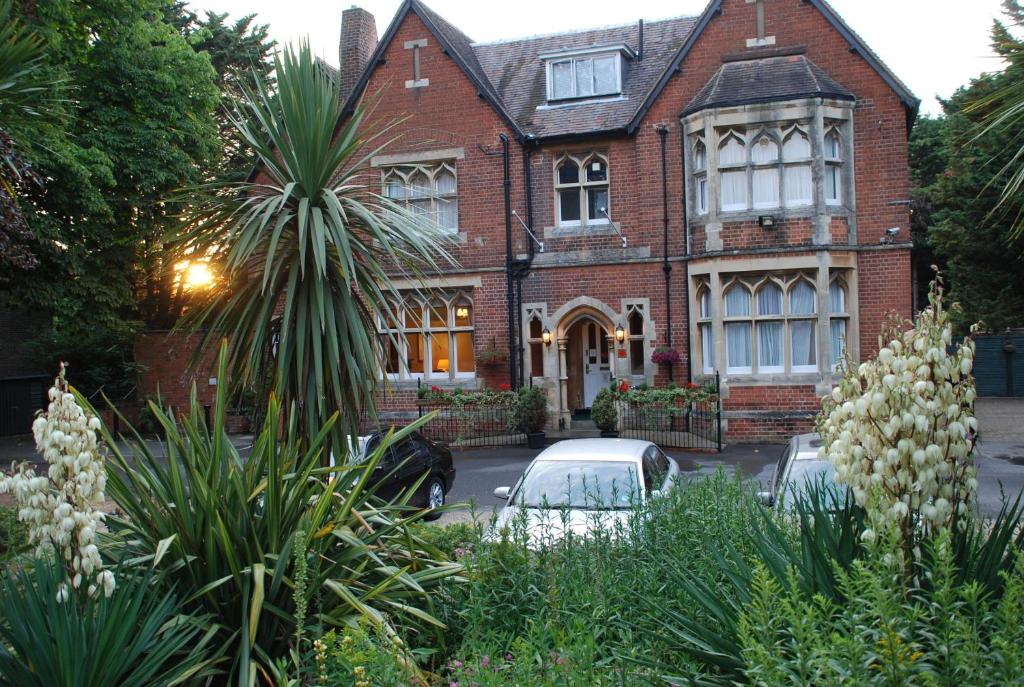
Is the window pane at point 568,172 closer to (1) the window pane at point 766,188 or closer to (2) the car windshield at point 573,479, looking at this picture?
(1) the window pane at point 766,188

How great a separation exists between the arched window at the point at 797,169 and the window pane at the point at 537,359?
21.6ft

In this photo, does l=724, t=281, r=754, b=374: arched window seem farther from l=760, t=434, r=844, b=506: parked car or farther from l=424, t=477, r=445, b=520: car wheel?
l=760, t=434, r=844, b=506: parked car

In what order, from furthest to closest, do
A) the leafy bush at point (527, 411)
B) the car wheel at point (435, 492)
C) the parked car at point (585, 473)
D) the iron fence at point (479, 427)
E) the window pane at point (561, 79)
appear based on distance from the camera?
the window pane at point (561, 79)
the iron fence at point (479, 427)
the leafy bush at point (527, 411)
the car wheel at point (435, 492)
the parked car at point (585, 473)

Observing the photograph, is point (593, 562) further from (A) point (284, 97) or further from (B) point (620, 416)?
(B) point (620, 416)

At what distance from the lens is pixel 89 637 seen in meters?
3.92

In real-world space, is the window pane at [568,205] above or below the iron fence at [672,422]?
above

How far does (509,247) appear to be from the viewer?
21156 millimetres

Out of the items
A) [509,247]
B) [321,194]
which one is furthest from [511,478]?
[321,194]

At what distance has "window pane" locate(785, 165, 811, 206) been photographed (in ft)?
61.5

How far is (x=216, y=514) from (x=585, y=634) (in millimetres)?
2012

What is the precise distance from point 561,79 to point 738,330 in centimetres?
757

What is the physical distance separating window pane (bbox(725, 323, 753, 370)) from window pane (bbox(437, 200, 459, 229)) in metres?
6.93

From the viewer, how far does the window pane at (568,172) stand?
21.1 metres

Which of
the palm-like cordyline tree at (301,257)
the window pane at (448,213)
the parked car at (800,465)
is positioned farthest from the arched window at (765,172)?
the palm-like cordyline tree at (301,257)
